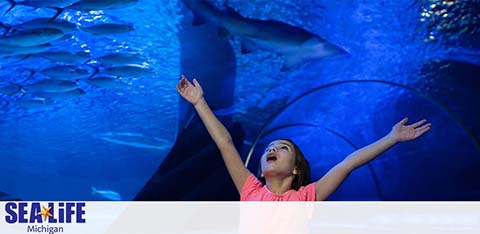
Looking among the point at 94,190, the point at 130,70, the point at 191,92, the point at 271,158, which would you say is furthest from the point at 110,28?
the point at 271,158

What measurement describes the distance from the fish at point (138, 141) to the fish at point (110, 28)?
0.64 metres

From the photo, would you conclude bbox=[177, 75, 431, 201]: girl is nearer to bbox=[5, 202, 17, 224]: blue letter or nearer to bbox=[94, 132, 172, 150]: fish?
bbox=[94, 132, 172, 150]: fish

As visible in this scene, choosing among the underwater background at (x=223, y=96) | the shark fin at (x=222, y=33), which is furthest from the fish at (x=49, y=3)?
the shark fin at (x=222, y=33)

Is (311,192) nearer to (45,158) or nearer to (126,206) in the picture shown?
(126,206)

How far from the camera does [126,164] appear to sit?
3.78 metres

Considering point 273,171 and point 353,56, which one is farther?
point 353,56

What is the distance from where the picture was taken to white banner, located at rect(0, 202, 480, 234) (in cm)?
329

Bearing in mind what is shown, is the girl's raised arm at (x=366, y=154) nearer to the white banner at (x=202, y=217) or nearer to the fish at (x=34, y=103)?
the white banner at (x=202, y=217)

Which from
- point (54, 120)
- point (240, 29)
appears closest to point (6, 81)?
point (54, 120)

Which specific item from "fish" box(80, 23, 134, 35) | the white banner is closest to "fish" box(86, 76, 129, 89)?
"fish" box(80, 23, 134, 35)

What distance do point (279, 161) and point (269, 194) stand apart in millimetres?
111

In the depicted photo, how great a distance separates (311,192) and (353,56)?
186cm

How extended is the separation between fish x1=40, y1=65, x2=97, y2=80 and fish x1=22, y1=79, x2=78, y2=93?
0.11 ft

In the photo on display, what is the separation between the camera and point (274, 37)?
3639 mm
